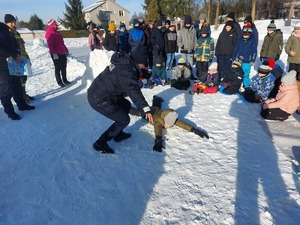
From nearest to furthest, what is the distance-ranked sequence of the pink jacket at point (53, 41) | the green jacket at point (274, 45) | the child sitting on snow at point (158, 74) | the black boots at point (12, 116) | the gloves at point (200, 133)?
the gloves at point (200, 133), the black boots at point (12, 116), the green jacket at point (274, 45), the pink jacket at point (53, 41), the child sitting on snow at point (158, 74)

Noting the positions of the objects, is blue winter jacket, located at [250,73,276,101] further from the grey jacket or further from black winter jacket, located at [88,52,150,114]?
black winter jacket, located at [88,52,150,114]

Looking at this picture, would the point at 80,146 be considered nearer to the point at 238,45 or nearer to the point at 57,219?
the point at 57,219

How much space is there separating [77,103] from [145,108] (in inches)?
129

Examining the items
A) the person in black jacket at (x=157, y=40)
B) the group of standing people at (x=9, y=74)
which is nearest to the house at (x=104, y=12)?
the person in black jacket at (x=157, y=40)

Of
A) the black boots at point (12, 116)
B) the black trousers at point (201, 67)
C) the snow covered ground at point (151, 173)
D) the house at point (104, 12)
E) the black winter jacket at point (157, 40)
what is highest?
the house at point (104, 12)

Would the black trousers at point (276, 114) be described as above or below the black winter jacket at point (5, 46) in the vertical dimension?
below

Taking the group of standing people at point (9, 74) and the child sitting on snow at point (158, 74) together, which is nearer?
the group of standing people at point (9, 74)

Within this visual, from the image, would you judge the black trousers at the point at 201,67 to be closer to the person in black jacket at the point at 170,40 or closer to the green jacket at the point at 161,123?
the person in black jacket at the point at 170,40

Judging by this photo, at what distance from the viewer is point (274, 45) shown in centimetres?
614

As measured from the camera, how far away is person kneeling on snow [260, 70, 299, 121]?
4.20 m

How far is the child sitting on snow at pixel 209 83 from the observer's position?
19.2ft

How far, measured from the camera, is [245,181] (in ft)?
8.80

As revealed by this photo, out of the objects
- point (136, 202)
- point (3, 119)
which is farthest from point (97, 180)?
point (3, 119)

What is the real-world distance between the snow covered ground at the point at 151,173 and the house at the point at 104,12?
44.4 meters
